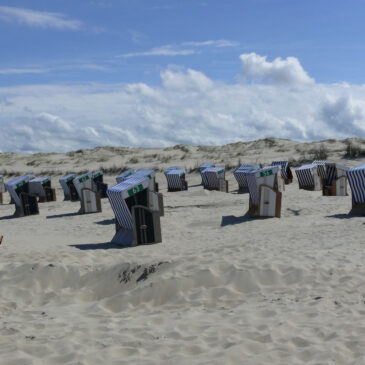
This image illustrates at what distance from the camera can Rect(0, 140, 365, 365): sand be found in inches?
198

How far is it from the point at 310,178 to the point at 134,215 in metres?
13.2

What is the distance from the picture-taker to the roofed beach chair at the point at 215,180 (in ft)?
80.4

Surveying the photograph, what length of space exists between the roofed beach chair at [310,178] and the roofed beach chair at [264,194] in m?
8.38

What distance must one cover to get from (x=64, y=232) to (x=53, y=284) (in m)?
5.95

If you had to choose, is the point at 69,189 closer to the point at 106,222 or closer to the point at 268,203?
the point at 106,222

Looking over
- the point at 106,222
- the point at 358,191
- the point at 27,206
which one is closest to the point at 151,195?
the point at 106,222

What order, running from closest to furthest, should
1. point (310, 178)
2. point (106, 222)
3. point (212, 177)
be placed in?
point (106, 222)
point (310, 178)
point (212, 177)

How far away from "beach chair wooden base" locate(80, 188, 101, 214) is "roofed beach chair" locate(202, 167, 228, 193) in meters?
8.10

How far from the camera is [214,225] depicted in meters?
13.9

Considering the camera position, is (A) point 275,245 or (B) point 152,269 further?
(A) point 275,245

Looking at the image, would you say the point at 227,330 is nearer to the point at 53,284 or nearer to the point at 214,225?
the point at 53,284

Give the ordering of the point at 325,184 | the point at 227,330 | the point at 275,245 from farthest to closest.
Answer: the point at 325,184
the point at 275,245
the point at 227,330

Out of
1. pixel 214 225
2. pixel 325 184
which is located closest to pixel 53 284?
pixel 214 225

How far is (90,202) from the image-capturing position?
17.9 meters
